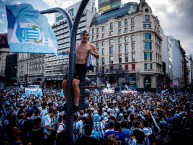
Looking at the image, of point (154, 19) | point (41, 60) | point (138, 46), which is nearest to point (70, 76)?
point (138, 46)

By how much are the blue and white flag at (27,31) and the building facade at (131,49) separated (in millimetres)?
47034

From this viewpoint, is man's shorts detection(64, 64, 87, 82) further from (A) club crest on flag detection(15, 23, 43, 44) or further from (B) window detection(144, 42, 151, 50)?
(B) window detection(144, 42, 151, 50)

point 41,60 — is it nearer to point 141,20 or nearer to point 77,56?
point 141,20

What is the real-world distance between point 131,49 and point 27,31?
169 feet

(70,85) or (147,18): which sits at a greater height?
(147,18)

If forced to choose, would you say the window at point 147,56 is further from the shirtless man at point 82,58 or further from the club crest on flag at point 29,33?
the shirtless man at point 82,58

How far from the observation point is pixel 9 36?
244 inches

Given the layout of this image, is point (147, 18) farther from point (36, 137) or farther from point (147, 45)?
point (36, 137)

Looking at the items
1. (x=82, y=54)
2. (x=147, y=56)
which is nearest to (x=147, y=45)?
(x=147, y=56)

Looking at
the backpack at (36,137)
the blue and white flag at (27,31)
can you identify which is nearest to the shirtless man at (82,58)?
the backpack at (36,137)

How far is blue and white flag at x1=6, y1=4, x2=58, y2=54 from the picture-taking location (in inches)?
249

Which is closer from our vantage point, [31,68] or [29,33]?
[29,33]

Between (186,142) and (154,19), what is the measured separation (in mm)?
56565

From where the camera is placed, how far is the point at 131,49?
182 feet
